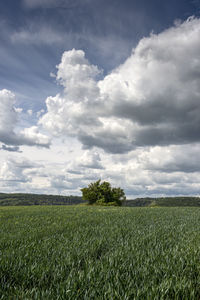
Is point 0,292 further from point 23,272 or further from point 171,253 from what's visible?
point 171,253

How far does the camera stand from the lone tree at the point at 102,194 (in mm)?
73625

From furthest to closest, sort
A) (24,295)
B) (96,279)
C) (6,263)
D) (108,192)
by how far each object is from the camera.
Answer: (108,192), (6,263), (96,279), (24,295)

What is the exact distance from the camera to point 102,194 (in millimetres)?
75562

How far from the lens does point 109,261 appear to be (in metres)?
4.45

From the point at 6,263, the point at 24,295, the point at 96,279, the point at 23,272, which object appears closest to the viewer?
the point at 24,295

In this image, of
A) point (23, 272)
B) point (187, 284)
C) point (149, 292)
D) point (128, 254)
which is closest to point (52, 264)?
point (23, 272)

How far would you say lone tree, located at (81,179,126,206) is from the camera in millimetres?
73625

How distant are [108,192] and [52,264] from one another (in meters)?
73.4

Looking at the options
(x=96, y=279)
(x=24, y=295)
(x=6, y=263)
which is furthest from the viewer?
(x=6, y=263)

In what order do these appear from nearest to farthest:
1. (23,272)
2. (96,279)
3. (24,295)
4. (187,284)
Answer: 1. (24,295)
2. (187,284)
3. (96,279)
4. (23,272)

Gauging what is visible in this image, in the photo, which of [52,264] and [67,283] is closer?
[67,283]

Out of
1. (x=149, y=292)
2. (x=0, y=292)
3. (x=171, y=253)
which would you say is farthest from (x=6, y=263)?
(x=171, y=253)

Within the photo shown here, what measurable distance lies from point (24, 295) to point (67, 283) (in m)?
0.69

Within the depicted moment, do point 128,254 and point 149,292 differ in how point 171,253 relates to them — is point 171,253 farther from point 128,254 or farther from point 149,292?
point 149,292
